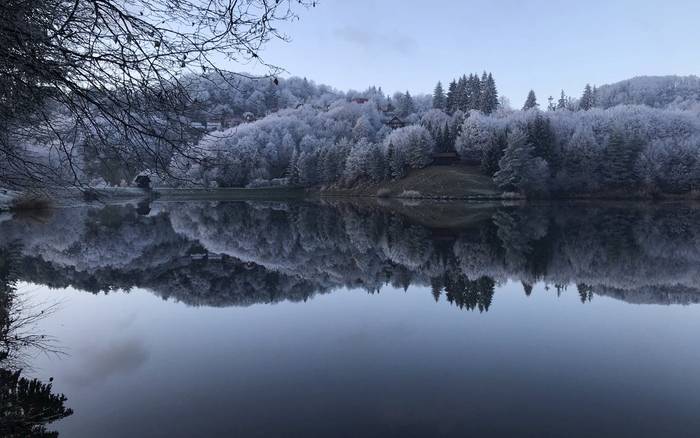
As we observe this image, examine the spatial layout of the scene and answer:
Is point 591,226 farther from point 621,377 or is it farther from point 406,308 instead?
point 621,377

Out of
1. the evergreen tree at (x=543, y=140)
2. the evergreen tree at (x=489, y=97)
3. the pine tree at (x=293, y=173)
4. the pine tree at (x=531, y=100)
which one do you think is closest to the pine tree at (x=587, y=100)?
the pine tree at (x=531, y=100)

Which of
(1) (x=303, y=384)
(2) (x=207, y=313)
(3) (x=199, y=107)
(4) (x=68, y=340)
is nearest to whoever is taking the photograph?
(3) (x=199, y=107)

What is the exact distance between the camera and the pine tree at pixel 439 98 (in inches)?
5173

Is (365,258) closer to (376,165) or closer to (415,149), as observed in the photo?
(415,149)

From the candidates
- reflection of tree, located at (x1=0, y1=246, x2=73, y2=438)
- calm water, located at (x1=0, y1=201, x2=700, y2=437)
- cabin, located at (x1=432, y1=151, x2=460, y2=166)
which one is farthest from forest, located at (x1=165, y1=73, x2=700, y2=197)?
reflection of tree, located at (x1=0, y1=246, x2=73, y2=438)

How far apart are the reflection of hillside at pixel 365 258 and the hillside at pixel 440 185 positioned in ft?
111

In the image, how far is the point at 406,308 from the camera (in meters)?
13.6

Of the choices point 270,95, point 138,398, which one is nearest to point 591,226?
point 138,398

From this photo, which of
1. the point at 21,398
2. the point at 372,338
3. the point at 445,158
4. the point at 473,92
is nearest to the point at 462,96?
the point at 473,92

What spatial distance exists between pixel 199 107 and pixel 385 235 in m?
24.5

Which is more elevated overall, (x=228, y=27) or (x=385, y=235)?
(x=228, y=27)

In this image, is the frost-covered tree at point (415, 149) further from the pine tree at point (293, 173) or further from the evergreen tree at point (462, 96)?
the evergreen tree at point (462, 96)

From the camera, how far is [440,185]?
2881 inches

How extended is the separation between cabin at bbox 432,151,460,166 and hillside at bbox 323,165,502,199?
8.83 ft
